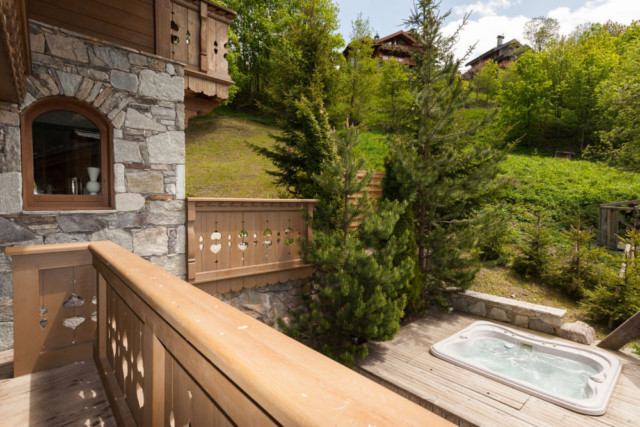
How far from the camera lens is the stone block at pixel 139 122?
434 cm

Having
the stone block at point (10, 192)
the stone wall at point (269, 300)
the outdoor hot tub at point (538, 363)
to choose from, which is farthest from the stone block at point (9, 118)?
the outdoor hot tub at point (538, 363)

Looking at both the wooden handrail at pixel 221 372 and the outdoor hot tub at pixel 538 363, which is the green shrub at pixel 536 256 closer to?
the outdoor hot tub at pixel 538 363

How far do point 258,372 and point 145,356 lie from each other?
3.29 ft

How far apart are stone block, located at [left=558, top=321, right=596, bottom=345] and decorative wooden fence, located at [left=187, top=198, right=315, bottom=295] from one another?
4.72 metres

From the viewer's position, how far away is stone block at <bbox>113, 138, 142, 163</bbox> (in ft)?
13.9

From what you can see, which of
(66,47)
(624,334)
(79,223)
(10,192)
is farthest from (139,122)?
(624,334)

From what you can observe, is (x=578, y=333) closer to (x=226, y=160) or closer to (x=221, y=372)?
(x=221, y=372)

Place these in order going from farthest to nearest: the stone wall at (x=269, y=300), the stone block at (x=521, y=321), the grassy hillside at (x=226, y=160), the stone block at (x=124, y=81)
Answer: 1. the grassy hillside at (x=226, y=160)
2. the stone block at (x=521, y=321)
3. the stone wall at (x=269, y=300)
4. the stone block at (x=124, y=81)

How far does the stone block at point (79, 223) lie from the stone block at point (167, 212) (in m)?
0.59

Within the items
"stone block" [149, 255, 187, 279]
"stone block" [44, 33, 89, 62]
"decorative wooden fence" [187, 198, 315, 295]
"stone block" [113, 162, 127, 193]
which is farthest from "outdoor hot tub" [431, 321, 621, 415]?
"stone block" [44, 33, 89, 62]

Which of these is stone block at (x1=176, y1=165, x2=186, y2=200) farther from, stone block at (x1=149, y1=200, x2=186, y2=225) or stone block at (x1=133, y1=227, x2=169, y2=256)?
stone block at (x1=133, y1=227, x2=169, y2=256)

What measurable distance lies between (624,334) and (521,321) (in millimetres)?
1482

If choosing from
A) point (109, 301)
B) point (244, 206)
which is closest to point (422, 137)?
point (244, 206)

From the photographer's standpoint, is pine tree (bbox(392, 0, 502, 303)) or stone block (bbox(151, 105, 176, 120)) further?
pine tree (bbox(392, 0, 502, 303))
